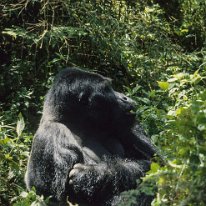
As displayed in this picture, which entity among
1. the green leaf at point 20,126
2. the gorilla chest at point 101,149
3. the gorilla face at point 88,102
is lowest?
the green leaf at point 20,126

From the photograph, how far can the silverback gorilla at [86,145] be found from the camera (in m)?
3.75

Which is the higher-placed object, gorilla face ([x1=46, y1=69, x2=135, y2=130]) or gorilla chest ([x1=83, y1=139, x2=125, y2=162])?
gorilla face ([x1=46, y1=69, x2=135, y2=130])

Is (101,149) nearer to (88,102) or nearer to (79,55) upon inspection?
(88,102)

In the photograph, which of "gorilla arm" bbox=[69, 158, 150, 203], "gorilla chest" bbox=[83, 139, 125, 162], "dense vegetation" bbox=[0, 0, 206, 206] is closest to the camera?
"gorilla arm" bbox=[69, 158, 150, 203]

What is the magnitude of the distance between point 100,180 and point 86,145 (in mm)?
377

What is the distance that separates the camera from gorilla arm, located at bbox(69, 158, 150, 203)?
12.2ft

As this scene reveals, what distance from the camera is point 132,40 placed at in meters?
5.75

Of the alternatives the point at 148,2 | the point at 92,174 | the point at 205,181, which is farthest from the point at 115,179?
the point at 148,2

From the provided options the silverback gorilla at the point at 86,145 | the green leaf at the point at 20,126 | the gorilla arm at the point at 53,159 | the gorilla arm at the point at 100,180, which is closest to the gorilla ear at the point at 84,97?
the silverback gorilla at the point at 86,145

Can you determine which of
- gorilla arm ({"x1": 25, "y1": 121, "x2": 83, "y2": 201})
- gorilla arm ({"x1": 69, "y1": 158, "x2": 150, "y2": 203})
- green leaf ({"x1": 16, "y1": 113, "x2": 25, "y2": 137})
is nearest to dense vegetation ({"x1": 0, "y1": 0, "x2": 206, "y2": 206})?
green leaf ({"x1": 16, "y1": 113, "x2": 25, "y2": 137})

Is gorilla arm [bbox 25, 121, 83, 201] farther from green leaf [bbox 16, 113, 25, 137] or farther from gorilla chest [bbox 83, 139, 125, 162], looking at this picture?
green leaf [bbox 16, 113, 25, 137]

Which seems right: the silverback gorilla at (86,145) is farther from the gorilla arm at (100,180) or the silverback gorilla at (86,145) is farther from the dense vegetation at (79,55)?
the dense vegetation at (79,55)

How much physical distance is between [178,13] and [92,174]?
3754 millimetres

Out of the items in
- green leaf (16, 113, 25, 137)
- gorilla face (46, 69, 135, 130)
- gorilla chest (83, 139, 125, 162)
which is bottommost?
green leaf (16, 113, 25, 137)
